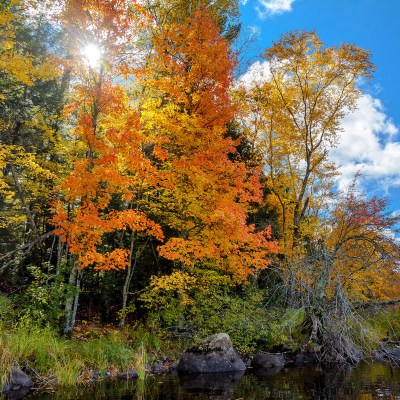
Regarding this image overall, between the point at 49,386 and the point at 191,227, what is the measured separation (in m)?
7.32

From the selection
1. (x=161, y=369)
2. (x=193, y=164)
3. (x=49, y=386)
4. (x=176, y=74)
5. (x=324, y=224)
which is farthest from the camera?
(x=324, y=224)

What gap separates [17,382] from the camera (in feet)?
29.7

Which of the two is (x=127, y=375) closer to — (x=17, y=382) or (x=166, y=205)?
(x=17, y=382)

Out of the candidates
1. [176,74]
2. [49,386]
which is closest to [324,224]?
[176,74]

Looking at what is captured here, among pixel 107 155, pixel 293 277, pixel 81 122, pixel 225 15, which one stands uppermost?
pixel 225 15

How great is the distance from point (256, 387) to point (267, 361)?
4.28 meters

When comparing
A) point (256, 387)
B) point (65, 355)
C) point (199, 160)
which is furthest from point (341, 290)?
point (65, 355)

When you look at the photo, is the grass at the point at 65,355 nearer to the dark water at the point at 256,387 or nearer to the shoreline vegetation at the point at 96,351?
the shoreline vegetation at the point at 96,351

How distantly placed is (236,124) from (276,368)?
12.0m

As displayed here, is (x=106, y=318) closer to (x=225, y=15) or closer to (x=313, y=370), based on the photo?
(x=313, y=370)

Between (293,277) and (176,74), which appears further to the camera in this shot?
(176,74)

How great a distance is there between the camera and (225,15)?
2086 centimetres

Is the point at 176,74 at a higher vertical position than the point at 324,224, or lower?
higher

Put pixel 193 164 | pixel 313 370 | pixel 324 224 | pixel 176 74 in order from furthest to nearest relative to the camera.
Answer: pixel 324 224
pixel 176 74
pixel 193 164
pixel 313 370
